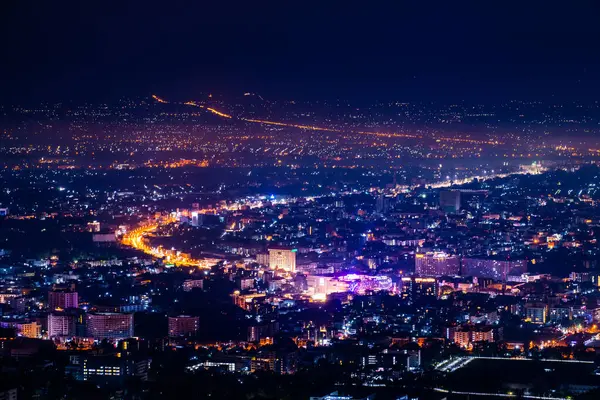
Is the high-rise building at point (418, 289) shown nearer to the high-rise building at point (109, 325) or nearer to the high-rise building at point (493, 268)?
the high-rise building at point (493, 268)

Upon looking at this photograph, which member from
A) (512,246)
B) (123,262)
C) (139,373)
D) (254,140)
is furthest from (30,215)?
(139,373)

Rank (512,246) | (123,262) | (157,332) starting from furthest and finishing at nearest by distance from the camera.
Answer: (512,246) < (123,262) < (157,332)

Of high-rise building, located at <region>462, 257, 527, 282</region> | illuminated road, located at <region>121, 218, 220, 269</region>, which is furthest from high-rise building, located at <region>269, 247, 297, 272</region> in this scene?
high-rise building, located at <region>462, 257, 527, 282</region>

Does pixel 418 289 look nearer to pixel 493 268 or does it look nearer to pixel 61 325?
pixel 493 268

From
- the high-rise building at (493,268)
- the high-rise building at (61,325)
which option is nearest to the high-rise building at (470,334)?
the high-rise building at (61,325)

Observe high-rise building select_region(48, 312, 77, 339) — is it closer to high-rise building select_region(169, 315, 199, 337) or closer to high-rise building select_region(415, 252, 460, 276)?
high-rise building select_region(169, 315, 199, 337)

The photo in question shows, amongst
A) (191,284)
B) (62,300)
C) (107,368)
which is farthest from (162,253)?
(107,368)

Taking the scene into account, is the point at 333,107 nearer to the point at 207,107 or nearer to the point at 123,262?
the point at 207,107
